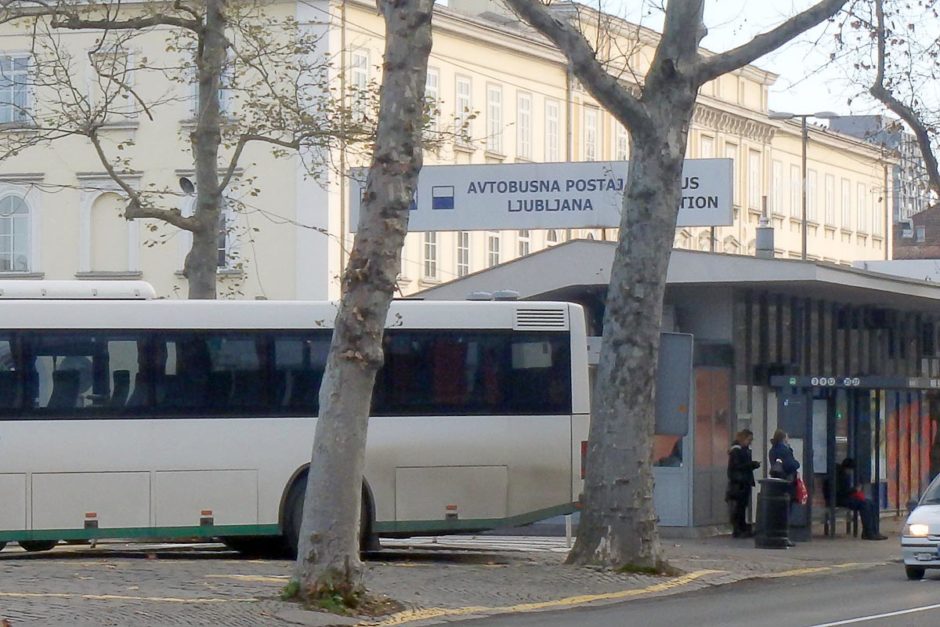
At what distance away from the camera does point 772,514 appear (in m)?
26.1

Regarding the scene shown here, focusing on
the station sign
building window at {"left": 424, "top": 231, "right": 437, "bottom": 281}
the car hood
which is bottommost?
the car hood

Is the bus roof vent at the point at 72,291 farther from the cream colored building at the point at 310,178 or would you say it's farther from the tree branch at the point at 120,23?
the cream colored building at the point at 310,178

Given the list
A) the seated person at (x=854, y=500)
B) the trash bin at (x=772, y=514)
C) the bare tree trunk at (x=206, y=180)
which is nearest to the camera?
the trash bin at (x=772, y=514)

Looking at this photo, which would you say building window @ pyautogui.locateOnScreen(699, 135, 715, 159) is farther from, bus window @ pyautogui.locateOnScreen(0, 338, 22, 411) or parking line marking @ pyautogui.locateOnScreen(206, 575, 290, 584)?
parking line marking @ pyautogui.locateOnScreen(206, 575, 290, 584)

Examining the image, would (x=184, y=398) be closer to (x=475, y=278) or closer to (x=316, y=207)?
(x=475, y=278)

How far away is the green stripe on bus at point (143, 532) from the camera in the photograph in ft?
65.9

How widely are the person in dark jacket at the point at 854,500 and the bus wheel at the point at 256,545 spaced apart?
10877 mm

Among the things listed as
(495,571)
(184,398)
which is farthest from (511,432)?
(184,398)

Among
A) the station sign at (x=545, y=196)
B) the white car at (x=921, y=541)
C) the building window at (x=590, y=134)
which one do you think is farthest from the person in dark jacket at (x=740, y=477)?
the building window at (x=590, y=134)

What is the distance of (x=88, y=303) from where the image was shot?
20547 mm

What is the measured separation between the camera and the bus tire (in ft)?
67.7

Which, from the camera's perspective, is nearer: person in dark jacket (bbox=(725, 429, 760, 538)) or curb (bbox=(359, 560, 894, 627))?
curb (bbox=(359, 560, 894, 627))

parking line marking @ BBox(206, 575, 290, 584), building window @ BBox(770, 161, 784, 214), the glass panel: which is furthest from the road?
building window @ BBox(770, 161, 784, 214)

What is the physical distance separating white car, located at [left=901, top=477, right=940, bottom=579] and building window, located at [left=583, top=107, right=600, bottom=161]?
43003 millimetres
